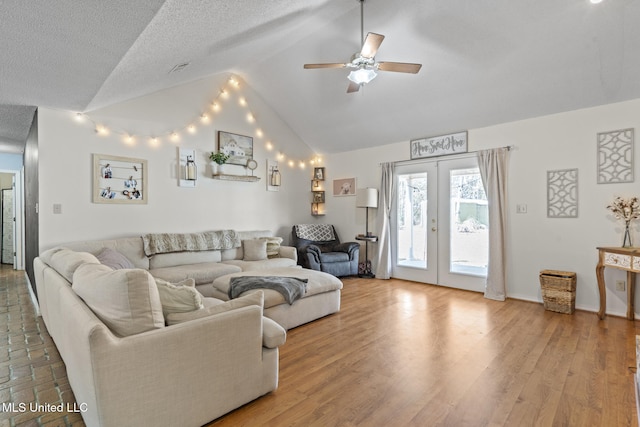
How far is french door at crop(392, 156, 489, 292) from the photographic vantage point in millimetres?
4688

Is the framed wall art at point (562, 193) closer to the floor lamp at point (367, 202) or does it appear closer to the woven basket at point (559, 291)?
the woven basket at point (559, 291)

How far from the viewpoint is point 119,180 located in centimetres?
418

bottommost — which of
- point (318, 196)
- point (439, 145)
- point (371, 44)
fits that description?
point (318, 196)

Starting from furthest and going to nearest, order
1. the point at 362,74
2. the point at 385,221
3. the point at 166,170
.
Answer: the point at 385,221
the point at 166,170
the point at 362,74

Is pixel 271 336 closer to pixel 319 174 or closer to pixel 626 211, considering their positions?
pixel 626 211

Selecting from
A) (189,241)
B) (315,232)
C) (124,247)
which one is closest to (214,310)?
(124,247)

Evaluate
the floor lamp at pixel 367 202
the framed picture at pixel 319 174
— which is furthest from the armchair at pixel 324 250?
the framed picture at pixel 319 174

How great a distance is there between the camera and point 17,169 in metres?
6.24

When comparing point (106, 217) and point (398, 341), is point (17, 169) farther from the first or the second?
point (398, 341)

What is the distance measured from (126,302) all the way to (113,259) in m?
2.40

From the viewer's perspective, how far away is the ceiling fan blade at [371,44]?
274 cm

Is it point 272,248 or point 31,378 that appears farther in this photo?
point 272,248

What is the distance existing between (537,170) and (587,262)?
127 centimetres

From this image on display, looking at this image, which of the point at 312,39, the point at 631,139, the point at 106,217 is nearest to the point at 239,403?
the point at 106,217
